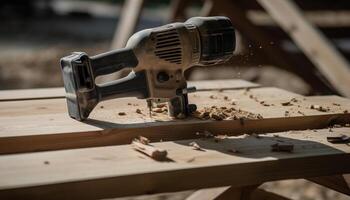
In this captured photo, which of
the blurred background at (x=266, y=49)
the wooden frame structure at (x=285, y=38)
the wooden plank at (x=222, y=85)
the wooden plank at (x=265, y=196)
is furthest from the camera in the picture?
the blurred background at (x=266, y=49)

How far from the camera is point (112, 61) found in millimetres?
1417

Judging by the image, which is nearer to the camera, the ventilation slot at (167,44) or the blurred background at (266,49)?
the ventilation slot at (167,44)

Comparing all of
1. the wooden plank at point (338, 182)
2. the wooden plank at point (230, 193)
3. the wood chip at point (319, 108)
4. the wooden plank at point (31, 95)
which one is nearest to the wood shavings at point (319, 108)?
the wood chip at point (319, 108)

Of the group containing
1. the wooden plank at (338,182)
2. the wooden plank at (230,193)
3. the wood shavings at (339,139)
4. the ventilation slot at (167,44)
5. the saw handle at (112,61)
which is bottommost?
the wooden plank at (230,193)

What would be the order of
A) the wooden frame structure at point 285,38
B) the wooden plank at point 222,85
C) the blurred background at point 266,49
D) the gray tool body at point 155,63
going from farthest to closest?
the blurred background at point 266,49 < the wooden frame structure at point 285,38 < the wooden plank at point 222,85 < the gray tool body at point 155,63

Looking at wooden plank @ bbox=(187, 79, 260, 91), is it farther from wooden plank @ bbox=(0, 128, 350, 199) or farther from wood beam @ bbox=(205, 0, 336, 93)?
wood beam @ bbox=(205, 0, 336, 93)

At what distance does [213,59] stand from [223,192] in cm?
49

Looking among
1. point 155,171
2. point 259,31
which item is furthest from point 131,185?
point 259,31

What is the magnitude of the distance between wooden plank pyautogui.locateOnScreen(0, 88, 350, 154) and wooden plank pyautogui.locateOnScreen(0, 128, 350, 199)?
0.09 metres

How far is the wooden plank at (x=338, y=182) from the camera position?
4.75 feet

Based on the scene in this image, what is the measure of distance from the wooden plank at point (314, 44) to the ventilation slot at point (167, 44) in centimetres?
102

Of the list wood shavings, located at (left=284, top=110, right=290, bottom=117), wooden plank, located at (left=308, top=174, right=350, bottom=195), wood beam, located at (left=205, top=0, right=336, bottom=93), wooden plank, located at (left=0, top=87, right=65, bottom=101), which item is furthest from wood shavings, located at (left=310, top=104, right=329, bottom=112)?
wood beam, located at (left=205, top=0, right=336, bottom=93)

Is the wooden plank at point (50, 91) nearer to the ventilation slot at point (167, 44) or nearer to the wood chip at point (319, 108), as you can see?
the wood chip at point (319, 108)

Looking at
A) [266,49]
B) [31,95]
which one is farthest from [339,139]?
[266,49]
